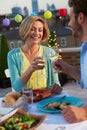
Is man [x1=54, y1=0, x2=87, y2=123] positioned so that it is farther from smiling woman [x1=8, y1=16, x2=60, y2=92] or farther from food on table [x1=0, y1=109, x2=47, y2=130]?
smiling woman [x1=8, y1=16, x2=60, y2=92]

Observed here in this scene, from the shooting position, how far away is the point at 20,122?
1.35 meters

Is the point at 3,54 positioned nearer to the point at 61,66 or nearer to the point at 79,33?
the point at 61,66

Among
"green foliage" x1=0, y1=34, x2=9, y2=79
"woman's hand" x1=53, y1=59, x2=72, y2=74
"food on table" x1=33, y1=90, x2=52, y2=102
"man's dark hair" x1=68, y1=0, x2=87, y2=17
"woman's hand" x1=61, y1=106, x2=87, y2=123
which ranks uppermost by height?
"man's dark hair" x1=68, y1=0, x2=87, y2=17

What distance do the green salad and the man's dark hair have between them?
54cm

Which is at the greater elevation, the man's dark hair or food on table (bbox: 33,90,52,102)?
the man's dark hair

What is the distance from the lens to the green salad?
1307mm

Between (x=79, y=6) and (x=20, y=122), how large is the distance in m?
0.60

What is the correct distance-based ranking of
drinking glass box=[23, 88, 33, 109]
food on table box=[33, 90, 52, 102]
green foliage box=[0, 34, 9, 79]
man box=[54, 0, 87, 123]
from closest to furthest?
man box=[54, 0, 87, 123] → drinking glass box=[23, 88, 33, 109] → food on table box=[33, 90, 52, 102] → green foliage box=[0, 34, 9, 79]

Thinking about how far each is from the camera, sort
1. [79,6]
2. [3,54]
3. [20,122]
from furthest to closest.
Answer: [3,54] < [79,6] < [20,122]

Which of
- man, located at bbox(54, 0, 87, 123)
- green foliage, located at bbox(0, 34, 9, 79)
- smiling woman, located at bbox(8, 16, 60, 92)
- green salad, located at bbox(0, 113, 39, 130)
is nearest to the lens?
green salad, located at bbox(0, 113, 39, 130)

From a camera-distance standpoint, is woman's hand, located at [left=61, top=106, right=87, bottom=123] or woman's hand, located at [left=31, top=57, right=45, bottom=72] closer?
woman's hand, located at [left=61, top=106, right=87, bottom=123]

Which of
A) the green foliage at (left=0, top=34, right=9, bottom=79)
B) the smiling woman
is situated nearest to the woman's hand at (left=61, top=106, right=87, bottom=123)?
the smiling woman

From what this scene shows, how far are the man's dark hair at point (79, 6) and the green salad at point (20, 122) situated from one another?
544 mm

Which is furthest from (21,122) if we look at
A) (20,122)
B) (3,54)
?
(3,54)
